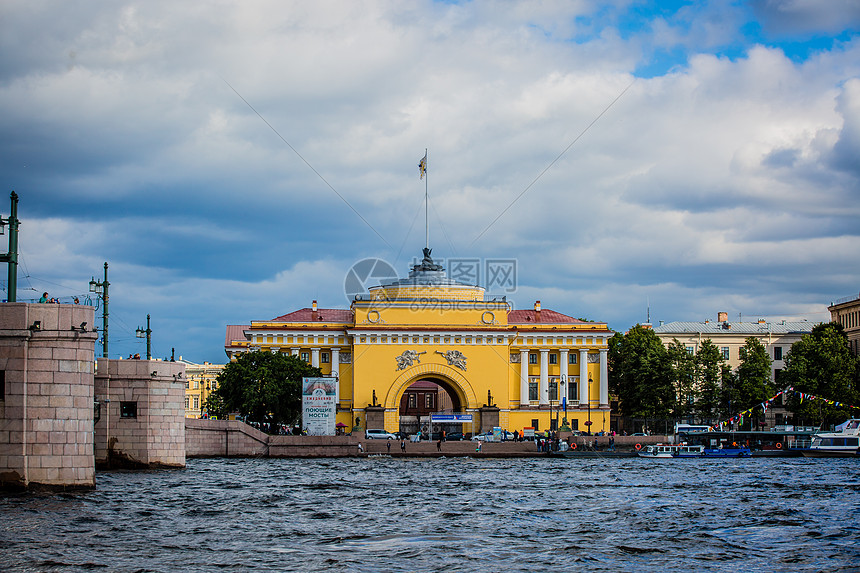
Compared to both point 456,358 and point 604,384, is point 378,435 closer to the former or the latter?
point 456,358

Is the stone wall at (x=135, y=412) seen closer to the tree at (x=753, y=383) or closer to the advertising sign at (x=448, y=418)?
the advertising sign at (x=448, y=418)

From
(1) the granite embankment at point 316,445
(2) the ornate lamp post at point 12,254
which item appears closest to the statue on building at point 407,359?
(1) the granite embankment at point 316,445

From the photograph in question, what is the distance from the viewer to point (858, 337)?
320 ft

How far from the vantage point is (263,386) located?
69.8m

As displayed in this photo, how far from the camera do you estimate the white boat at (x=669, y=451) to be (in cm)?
6700

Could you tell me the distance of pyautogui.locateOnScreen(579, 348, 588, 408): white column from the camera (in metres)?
81.7

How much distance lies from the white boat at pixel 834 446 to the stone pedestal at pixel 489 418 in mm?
21042

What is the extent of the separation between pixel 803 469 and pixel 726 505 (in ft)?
68.2

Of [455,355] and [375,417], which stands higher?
[455,355]

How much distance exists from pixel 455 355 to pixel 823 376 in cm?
2839

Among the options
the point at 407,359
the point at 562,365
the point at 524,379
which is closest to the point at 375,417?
Result: the point at 407,359

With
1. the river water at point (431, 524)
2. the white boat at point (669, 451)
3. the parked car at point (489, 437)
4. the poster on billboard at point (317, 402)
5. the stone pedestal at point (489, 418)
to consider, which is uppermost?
the poster on billboard at point (317, 402)

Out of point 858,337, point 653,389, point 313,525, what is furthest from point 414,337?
point 313,525

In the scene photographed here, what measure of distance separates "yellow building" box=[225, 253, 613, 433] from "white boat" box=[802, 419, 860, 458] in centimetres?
1681
